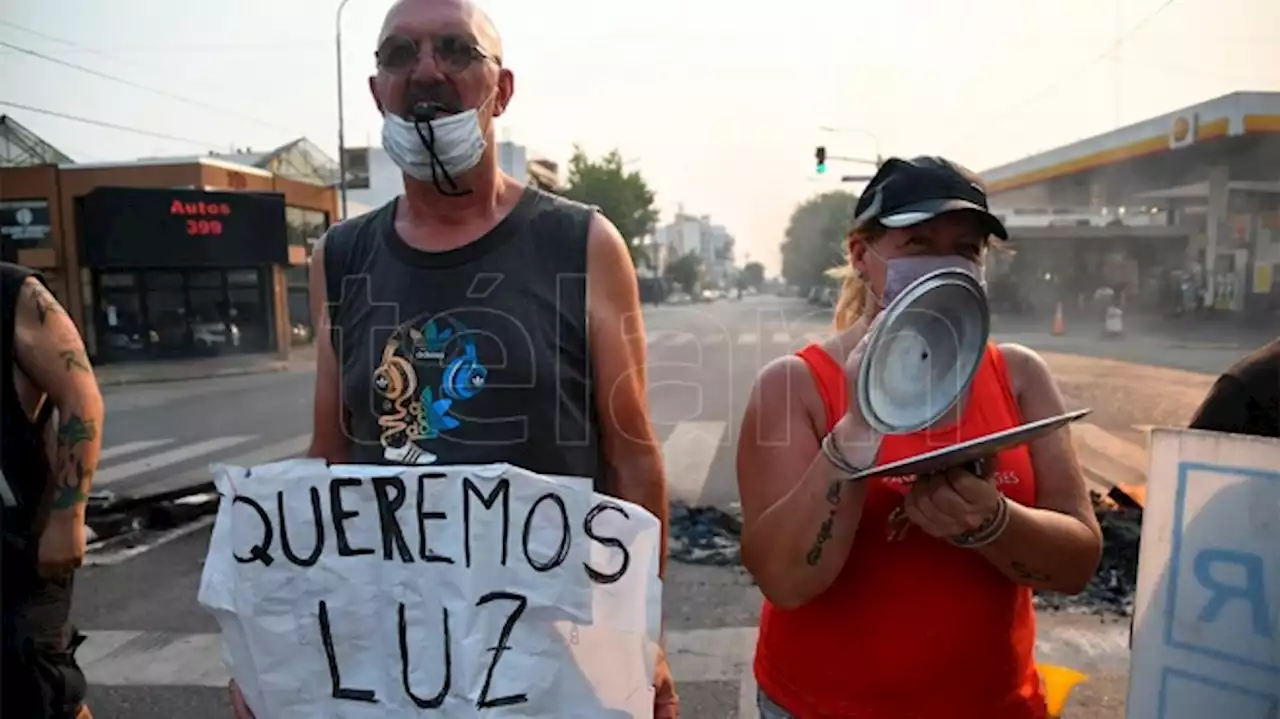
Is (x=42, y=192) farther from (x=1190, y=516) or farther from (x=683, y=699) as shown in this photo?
(x=1190, y=516)

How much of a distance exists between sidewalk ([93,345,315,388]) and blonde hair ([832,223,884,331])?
22.4 m

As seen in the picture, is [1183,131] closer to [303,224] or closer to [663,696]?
[303,224]

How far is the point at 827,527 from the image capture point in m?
1.60

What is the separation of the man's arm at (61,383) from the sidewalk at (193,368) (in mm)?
20769

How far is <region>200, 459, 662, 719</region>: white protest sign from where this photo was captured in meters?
1.65

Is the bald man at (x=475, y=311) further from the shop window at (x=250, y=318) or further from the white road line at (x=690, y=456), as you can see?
the shop window at (x=250, y=318)

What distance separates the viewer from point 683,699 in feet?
13.2

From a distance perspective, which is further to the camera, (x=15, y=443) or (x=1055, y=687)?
(x=15, y=443)

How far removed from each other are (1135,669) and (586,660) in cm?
99

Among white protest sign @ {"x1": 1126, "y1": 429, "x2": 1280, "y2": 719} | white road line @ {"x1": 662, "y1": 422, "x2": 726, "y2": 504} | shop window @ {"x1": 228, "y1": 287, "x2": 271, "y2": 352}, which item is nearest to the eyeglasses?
white protest sign @ {"x1": 1126, "y1": 429, "x2": 1280, "y2": 719}

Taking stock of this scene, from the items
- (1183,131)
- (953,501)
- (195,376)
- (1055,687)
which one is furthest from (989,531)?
(1183,131)

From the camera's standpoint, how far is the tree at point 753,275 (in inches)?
4225

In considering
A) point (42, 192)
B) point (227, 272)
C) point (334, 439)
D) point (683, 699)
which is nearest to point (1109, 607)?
point (683, 699)

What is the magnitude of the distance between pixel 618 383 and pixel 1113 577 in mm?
4380
